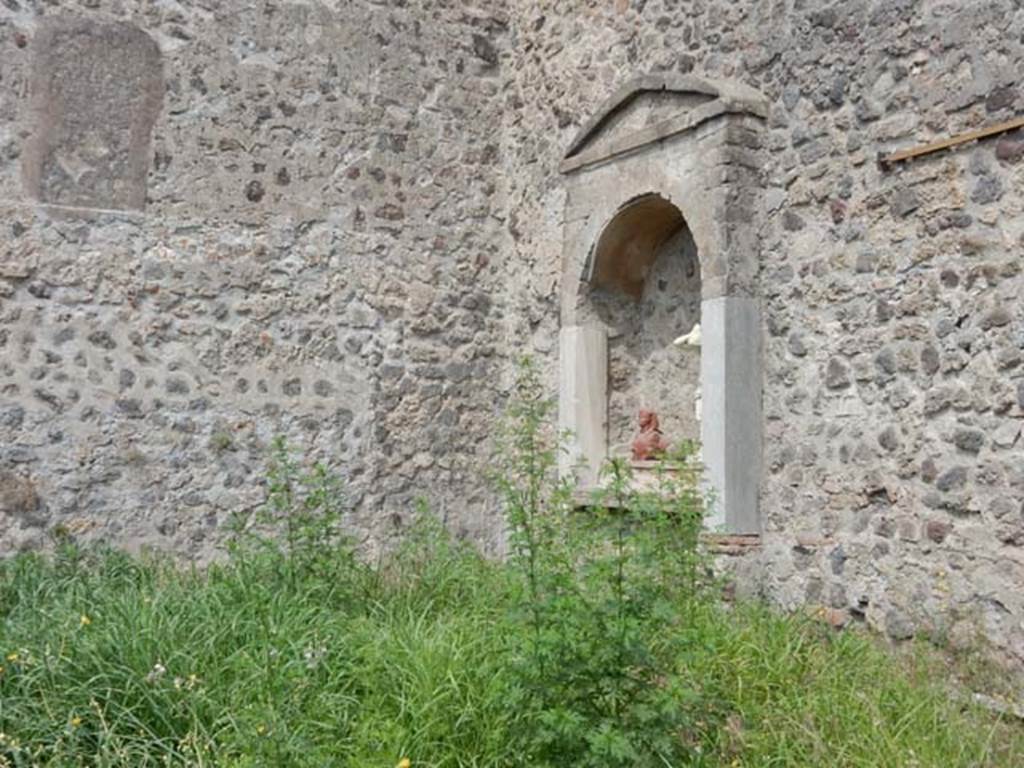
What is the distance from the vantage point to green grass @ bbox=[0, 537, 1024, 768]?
3482 millimetres

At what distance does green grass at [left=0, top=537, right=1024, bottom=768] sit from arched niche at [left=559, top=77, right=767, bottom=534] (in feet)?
4.03

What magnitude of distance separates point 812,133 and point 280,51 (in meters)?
3.63

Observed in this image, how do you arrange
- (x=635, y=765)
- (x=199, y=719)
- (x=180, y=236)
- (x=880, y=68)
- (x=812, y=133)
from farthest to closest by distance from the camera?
(x=180, y=236)
(x=812, y=133)
(x=880, y=68)
(x=199, y=719)
(x=635, y=765)

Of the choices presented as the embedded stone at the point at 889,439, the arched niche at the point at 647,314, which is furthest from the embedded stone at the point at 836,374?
the arched niche at the point at 647,314

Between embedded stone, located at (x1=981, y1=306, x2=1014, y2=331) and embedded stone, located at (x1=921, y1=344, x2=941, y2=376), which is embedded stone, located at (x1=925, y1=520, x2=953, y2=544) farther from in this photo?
embedded stone, located at (x1=981, y1=306, x2=1014, y2=331)

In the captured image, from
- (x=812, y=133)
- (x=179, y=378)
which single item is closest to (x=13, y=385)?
(x=179, y=378)

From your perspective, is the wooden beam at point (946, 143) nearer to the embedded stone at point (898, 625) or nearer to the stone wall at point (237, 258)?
the embedded stone at point (898, 625)

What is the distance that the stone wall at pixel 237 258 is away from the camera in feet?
21.7

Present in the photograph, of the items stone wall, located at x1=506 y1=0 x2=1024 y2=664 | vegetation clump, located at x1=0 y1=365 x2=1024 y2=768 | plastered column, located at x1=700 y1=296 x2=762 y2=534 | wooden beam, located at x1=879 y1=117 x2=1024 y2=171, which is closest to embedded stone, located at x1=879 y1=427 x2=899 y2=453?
stone wall, located at x1=506 y1=0 x2=1024 y2=664

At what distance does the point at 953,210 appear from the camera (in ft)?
15.8

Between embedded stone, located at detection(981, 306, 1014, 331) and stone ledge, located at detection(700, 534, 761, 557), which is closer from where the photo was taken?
embedded stone, located at detection(981, 306, 1014, 331)

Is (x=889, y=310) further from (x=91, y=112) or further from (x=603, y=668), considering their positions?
(x=91, y=112)

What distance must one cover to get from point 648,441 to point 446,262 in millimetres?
2054

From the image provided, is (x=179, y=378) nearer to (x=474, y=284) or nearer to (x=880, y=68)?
(x=474, y=284)
